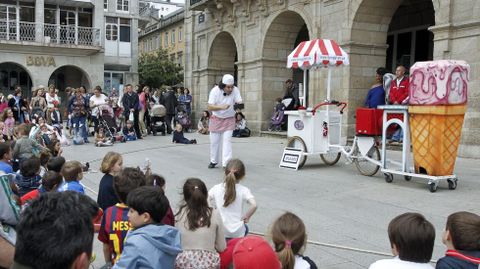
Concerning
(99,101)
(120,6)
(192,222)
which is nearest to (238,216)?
(192,222)

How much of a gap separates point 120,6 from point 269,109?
21526mm

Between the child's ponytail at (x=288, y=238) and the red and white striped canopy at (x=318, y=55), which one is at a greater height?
the red and white striped canopy at (x=318, y=55)

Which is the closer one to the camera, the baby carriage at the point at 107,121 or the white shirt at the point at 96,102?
the baby carriage at the point at 107,121

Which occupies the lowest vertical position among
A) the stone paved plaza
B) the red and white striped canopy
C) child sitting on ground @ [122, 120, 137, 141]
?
the stone paved plaza

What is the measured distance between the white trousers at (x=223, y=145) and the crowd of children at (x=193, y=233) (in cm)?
496

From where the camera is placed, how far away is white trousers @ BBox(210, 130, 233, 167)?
9531mm

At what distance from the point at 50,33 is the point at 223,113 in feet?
86.9

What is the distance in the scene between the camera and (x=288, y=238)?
2.79 metres

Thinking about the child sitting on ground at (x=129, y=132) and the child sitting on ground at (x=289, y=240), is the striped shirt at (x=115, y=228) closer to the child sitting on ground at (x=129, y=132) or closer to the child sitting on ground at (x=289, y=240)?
the child sitting on ground at (x=289, y=240)

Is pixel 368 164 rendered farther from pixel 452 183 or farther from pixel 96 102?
pixel 96 102

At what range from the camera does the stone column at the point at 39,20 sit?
3108cm

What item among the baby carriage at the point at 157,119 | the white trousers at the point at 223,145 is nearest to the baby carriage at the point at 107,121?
the baby carriage at the point at 157,119

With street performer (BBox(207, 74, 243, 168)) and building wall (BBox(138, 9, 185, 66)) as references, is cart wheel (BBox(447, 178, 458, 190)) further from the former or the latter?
building wall (BBox(138, 9, 185, 66))

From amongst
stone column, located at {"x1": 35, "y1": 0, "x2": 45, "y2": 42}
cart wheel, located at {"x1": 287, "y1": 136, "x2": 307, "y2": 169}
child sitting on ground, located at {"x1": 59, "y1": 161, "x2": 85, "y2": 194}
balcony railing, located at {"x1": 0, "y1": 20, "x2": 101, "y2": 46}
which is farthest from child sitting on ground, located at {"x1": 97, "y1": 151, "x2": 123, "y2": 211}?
stone column, located at {"x1": 35, "y1": 0, "x2": 45, "y2": 42}
